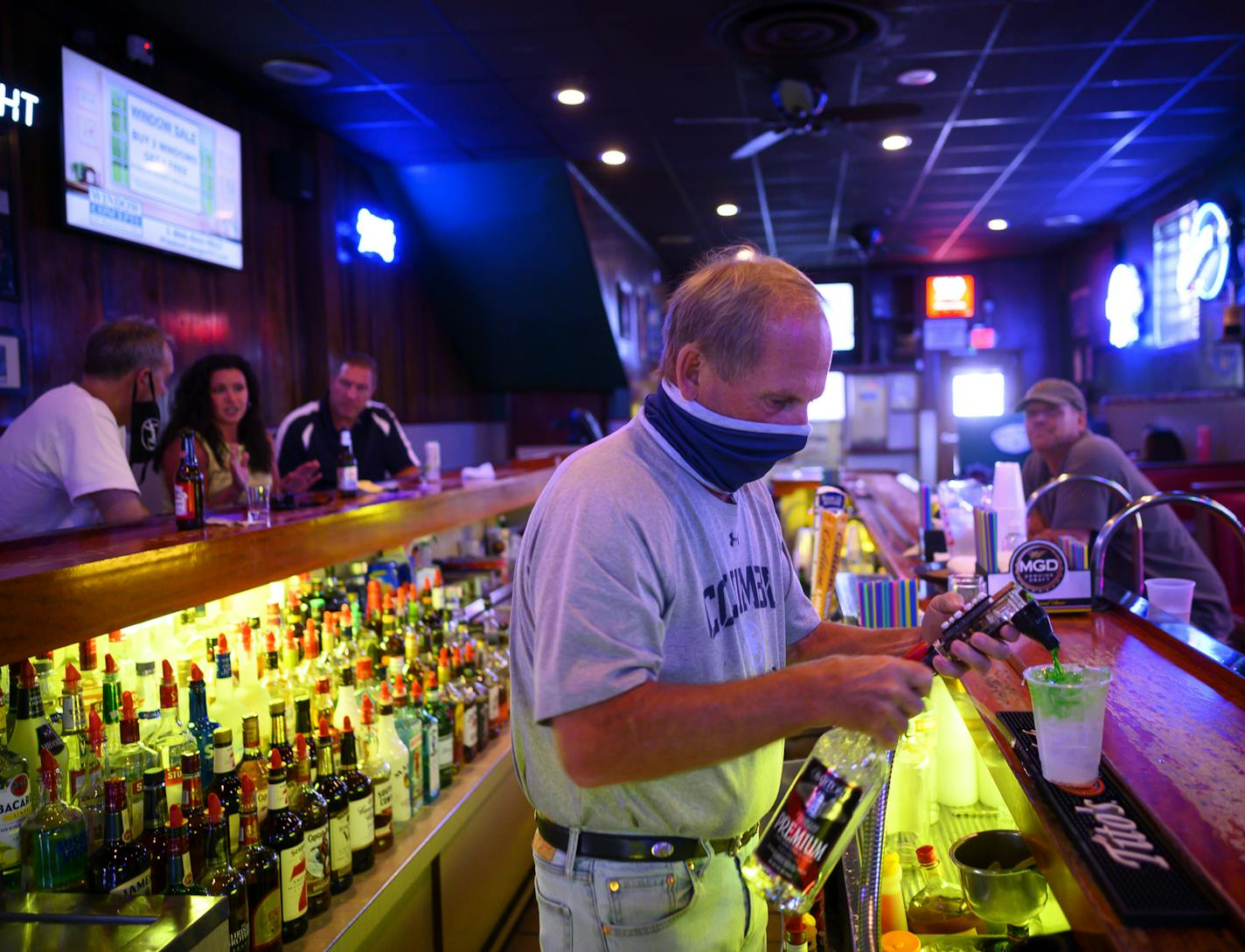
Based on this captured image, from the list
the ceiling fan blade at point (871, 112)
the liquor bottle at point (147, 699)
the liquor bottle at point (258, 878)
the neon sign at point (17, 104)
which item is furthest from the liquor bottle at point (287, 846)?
the ceiling fan blade at point (871, 112)

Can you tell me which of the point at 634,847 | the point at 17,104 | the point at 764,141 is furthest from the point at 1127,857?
the point at 764,141

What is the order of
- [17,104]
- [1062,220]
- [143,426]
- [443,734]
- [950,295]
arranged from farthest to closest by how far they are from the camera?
[950,295] < [1062,220] < [17,104] < [143,426] < [443,734]

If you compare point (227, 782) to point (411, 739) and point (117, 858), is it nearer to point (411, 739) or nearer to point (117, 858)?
point (117, 858)

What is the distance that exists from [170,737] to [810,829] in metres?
1.56

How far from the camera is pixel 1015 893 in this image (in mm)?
1514

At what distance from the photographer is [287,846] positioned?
1969 millimetres

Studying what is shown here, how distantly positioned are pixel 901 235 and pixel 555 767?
1078 cm

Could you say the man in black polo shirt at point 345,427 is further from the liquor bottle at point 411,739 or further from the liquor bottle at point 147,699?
the liquor bottle at point 147,699

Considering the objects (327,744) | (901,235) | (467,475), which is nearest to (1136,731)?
(327,744)

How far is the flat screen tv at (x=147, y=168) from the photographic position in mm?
4496

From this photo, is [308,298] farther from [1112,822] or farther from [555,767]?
[1112,822]

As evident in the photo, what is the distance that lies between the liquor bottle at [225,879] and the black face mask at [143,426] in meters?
1.65

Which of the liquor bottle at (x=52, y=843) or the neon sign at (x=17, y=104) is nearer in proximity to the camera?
the liquor bottle at (x=52, y=843)

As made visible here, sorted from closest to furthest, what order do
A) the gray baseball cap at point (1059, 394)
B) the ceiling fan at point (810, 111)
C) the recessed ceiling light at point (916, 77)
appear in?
the gray baseball cap at point (1059, 394)
the ceiling fan at point (810, 111)
the recessed ceiling light at point (916, 77)
